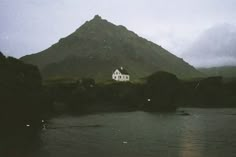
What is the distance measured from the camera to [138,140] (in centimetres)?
8044

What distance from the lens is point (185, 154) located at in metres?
63.7

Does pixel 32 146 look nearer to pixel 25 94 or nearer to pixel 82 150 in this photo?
pixel 82 150

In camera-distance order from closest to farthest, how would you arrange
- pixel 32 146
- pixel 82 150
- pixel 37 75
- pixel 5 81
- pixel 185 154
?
pixel 185 154 → pixel 82 150 → pixel 32 146 → pixel 5 81 → pixel 37 75

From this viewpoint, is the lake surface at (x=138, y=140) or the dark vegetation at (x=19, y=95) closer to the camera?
the lake surface at (x=138, y=140)

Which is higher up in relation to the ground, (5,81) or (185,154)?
(5,81)

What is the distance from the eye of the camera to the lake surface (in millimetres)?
65312

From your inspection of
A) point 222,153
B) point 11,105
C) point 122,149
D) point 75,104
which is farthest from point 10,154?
point 75,104

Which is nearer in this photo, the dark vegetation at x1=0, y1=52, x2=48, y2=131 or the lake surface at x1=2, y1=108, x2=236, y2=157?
the lake surface at x1=2, y1=108, x2=236, y2=157

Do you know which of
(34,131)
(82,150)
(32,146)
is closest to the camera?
(82,150)

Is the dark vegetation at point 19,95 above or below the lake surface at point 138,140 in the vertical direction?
above

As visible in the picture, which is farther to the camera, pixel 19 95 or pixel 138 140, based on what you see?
pixel 19 95

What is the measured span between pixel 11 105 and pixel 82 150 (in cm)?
6493

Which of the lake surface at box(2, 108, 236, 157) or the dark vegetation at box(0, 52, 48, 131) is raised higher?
the dark vegetation at box(0, 52, 48, 131)

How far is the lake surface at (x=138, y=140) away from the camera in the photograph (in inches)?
2571
